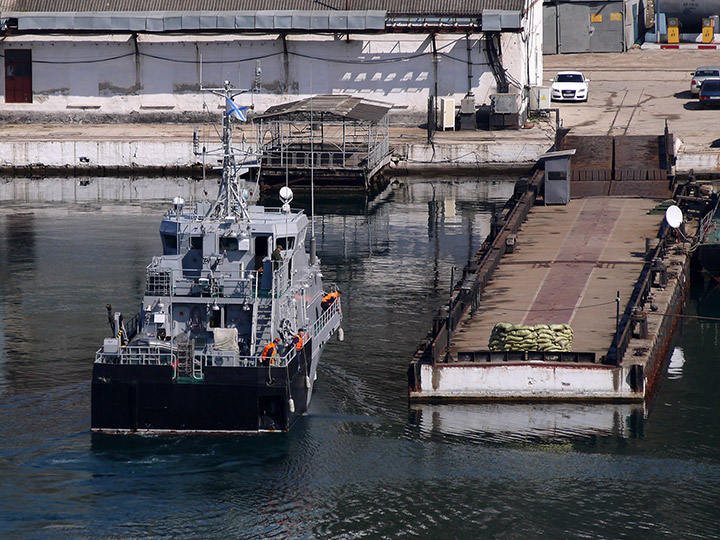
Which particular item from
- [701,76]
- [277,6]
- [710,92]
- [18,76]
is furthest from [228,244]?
[701,76]

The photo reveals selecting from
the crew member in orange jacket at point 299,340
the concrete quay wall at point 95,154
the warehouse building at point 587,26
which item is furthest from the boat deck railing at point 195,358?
the warehouse building at point 587,26

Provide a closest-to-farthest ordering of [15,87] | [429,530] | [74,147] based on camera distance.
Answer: [429,530] < [74,147] < [15,87]

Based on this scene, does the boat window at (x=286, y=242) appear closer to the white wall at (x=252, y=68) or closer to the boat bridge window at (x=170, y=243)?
the boat bridge window at (x=170, y=243)

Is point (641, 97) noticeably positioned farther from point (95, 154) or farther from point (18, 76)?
point (18, 76)

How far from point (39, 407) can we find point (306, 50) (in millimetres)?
48627

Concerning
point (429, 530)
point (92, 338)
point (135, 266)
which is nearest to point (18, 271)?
point (135, 266)

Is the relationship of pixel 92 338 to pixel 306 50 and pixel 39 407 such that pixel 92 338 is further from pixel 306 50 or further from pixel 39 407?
pixel 306 50

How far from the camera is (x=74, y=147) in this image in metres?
→ 78.8

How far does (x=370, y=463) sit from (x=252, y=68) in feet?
172

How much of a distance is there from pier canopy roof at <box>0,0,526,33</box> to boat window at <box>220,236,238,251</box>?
45110 millimetres

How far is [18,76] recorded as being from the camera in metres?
84.4

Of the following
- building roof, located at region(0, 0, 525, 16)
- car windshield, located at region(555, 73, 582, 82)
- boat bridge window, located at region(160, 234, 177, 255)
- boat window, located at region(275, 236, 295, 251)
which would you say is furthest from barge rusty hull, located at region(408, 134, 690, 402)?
car windshield, located at region(555, 73, 582, 82)

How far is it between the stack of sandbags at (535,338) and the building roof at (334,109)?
3315cm

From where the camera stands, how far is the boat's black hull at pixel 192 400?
111 feet
